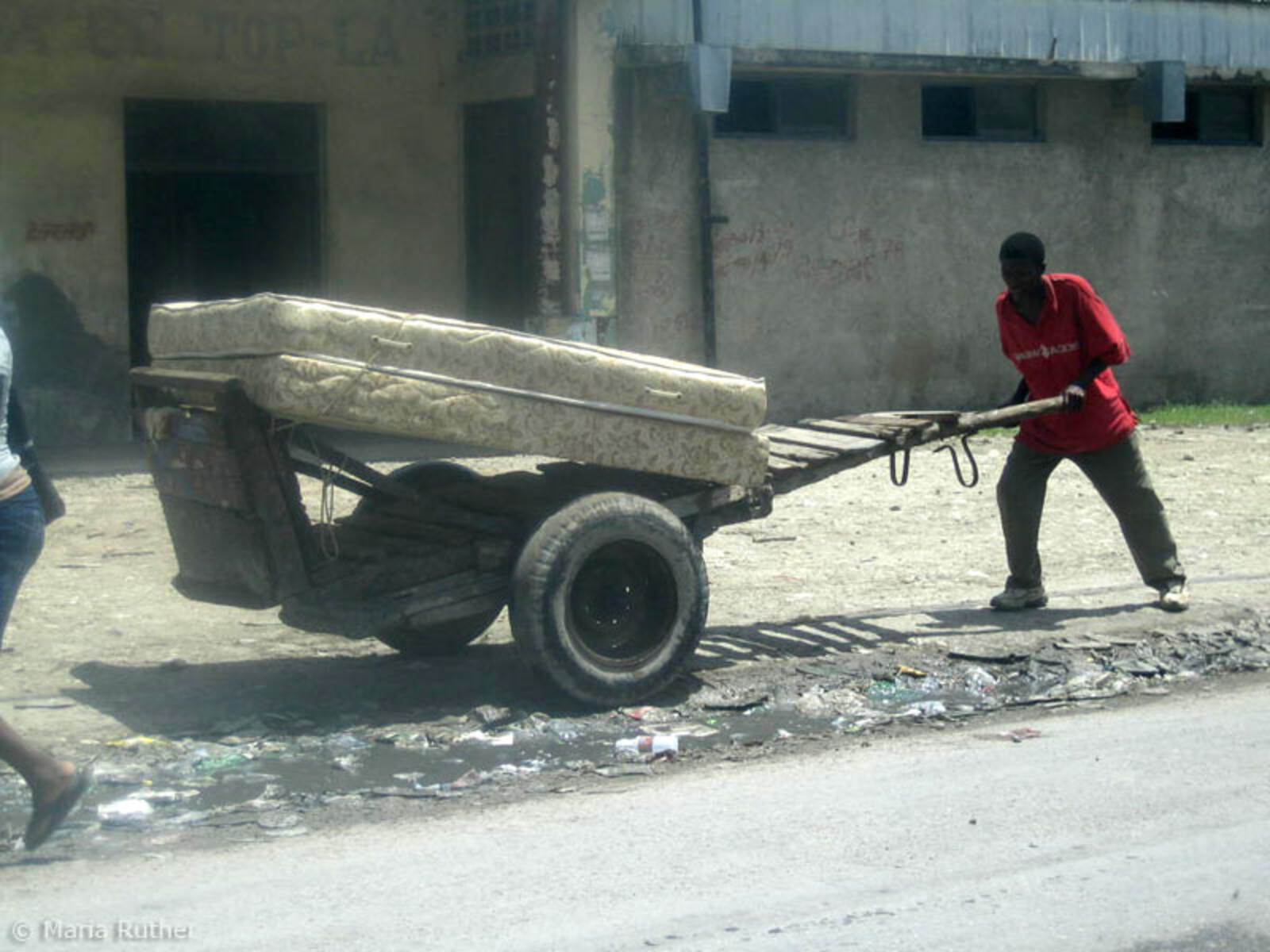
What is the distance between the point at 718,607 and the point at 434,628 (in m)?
1.75

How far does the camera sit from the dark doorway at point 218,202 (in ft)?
48.3

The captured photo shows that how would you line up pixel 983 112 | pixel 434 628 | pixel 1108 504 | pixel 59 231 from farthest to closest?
pixel 983 112 → pixel 59 231 → pixel 1108 504 → pixel 434 628

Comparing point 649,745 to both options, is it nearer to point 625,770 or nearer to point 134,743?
point 625,770

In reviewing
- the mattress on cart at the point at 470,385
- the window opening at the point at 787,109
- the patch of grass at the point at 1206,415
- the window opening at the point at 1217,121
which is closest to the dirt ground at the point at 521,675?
the mattress on cart at the point at 470,385

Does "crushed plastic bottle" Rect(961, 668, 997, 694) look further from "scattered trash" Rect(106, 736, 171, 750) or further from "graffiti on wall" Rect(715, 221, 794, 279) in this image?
"graffiti on wall" Rect(715, 221, 794, 279)

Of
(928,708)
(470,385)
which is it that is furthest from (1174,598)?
(470,385)

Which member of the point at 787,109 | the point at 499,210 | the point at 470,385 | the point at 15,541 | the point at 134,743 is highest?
the point at 787,109

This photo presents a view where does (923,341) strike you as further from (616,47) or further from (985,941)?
(985,941)

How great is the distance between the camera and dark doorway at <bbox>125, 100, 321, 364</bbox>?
48.3ft

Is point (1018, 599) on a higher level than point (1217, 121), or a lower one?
lower

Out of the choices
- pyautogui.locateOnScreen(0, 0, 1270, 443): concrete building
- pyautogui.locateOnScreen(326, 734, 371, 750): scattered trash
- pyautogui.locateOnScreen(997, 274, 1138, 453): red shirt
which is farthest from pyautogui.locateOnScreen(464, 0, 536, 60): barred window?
pyautogui.locateOnScreen(326, 734, 371, 750): scattered trash

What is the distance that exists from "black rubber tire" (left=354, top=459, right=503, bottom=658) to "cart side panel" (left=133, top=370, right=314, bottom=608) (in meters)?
0.72

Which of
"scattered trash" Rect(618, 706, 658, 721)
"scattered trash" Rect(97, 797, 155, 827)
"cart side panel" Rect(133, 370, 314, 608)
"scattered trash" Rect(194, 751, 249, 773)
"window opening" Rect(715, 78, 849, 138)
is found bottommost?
"scattered trash" Rect(97, 797, 155, 827)

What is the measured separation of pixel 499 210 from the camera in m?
15.4
